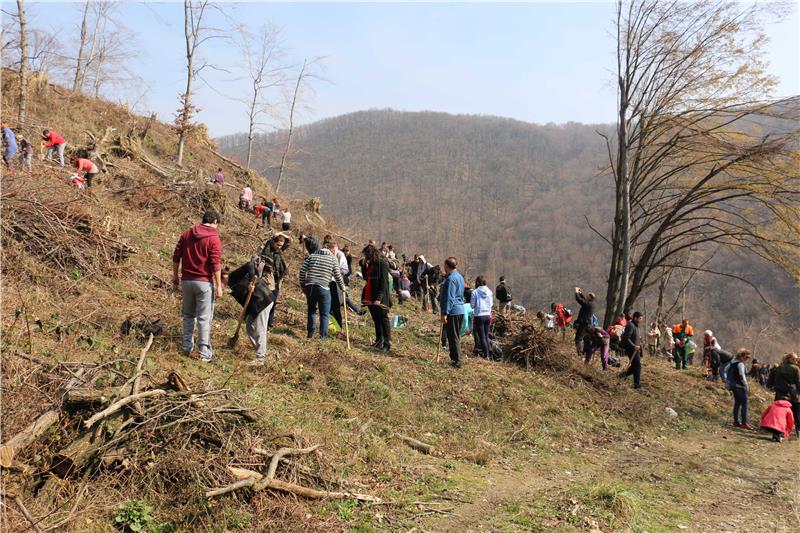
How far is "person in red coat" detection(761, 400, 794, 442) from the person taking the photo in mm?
10648

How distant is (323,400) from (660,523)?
13.6 feet

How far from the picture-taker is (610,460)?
7.80 metres

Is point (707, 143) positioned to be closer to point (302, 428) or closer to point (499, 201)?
point (302, 428)

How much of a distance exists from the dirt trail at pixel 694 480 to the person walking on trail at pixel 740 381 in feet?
4.43

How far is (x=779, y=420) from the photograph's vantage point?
420 inches

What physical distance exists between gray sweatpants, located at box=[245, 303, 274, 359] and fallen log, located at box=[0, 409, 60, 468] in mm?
3083

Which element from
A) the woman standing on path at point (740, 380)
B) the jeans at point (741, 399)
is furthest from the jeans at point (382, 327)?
the jeans at point (741, 399)

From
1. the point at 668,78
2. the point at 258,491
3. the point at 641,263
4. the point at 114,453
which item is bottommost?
the point at 258,491

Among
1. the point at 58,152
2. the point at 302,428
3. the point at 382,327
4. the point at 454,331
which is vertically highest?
the point at 58,152

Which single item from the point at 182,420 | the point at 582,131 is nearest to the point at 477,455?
the point at 182,420

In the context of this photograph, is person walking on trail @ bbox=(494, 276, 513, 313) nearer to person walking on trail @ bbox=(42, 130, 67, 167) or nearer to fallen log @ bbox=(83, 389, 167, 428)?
fallen log @ bbox=(83, 389, 167, 428)

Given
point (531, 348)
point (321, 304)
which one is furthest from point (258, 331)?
point (531, 348)

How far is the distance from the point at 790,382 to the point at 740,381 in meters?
0.90

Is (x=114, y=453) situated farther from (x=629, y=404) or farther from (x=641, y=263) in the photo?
(x=641, y=263)
